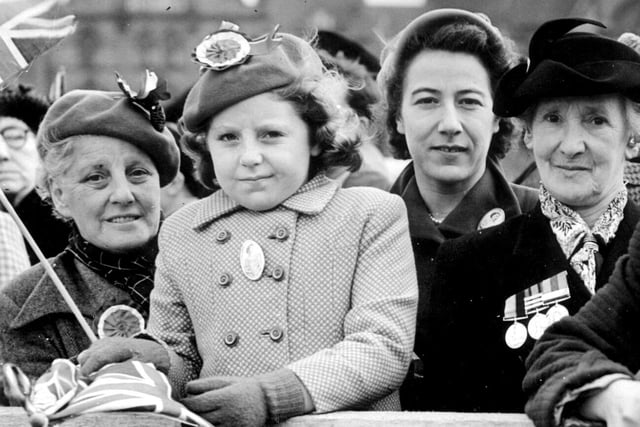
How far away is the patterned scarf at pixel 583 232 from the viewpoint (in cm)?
323

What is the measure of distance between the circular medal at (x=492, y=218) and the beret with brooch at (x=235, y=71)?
72cm

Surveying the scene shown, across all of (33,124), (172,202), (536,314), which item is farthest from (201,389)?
(33,124)

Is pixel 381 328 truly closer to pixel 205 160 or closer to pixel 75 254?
pixel 205 160

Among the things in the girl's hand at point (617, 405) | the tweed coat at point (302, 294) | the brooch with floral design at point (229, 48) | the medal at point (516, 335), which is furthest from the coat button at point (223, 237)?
the girl's hand at point (617, 405)

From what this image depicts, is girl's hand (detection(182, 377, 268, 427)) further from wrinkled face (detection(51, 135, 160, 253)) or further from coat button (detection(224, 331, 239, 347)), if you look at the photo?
wrinkled face (detection(51, 135, 160, 253))

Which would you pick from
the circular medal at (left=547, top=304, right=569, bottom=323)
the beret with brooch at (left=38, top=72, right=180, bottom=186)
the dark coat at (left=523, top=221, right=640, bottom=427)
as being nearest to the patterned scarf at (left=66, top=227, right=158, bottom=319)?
the beret with brooch at (left=38, top=72, right=180, bottom=186)

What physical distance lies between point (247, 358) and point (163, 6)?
56.9 inches

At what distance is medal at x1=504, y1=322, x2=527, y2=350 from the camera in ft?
10.6

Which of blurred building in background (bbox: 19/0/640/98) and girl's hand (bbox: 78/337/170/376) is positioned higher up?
blurred building in background (bbox: 19/0/640/98)

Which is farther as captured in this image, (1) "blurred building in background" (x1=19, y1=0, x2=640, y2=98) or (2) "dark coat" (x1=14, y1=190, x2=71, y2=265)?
(2) "dark coat" (x1=14, y1=190, x2=71, y2=265)

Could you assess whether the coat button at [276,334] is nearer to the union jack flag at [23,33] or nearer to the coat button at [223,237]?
the coat button at [223,237]

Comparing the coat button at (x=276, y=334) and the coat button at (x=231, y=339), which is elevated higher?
the coat button at (x=276, y=334)

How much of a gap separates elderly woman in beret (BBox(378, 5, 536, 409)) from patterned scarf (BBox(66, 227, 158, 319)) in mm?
862

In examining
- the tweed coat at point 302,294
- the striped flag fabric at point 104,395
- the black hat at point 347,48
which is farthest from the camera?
the black hat at point 347,48
